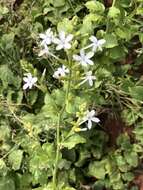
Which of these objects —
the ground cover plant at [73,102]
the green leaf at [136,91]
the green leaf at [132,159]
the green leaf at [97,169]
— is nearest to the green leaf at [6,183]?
the ground cover plant at [73,102]

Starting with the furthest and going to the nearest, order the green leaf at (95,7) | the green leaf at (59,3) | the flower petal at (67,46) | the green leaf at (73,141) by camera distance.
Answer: the green leaf at (59,3) < the green leaf at (95,7) < the green leaf at (73,141) < the flower petal at (67,46)

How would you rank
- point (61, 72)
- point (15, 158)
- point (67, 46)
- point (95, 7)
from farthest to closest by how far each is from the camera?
1. point (15, 158)
2. point (95, 7)
3. point (61, 72)
4. point (67, 46)

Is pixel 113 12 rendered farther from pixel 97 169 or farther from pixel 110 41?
pixel 97 169

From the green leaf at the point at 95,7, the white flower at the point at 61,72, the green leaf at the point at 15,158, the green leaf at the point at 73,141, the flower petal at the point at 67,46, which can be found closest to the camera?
the flower petal at the point at 67,46

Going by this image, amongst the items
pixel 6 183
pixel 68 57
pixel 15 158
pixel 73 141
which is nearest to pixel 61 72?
pixel 68 57

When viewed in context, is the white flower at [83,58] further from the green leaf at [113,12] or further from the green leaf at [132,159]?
the green leaf at [132,159]

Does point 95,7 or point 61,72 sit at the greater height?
point 95,7

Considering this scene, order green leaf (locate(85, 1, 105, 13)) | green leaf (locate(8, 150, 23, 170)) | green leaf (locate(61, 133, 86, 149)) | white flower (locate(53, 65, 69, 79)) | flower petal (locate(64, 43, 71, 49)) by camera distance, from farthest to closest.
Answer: green leaf (locate(8, 150, 23, 170)) < green leaf (locate(85, 1, 105, 13)) < green leaf (locate(61, 133, 86, 149)) < white flower (locate(53, 65, 69, 79)) < flower petal (locate(64, 43, 71, 49))

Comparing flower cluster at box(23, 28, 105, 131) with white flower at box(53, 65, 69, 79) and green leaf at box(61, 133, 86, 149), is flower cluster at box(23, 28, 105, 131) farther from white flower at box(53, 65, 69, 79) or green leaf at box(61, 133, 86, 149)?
green leaf at box(61, 133, 86, 149)

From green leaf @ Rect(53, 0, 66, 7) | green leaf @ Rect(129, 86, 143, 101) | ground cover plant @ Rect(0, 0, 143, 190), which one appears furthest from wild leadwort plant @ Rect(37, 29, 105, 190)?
green leaf @ Rect(53, 0, 66, 7)
